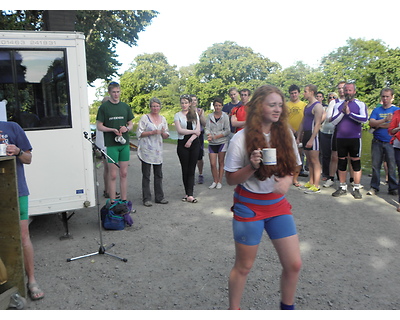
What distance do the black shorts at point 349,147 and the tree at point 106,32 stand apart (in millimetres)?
15272

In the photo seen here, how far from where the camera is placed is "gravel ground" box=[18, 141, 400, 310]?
11.3 feet

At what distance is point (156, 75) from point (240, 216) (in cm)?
8993

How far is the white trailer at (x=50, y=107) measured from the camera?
4797 millimetres

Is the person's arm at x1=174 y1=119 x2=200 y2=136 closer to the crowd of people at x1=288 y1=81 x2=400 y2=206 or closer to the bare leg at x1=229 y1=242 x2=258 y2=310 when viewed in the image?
the crowd of people at x1=288 y1=81 x2=400 y2=206

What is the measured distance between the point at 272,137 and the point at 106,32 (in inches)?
834

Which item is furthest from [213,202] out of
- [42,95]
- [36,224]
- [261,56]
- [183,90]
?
[183,90]

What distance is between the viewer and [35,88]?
4.94 m

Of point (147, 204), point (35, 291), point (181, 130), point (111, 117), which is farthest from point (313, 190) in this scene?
point (35, 291)

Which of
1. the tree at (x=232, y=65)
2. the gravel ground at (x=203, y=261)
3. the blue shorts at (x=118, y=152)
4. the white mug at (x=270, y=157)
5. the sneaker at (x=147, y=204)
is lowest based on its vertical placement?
the gravel ground at (x=203, y=261)

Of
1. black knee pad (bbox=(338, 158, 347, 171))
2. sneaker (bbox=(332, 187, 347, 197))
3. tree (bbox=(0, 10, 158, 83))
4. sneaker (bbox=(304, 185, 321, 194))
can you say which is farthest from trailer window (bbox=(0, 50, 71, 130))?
tree (bbox=(0, 10, 158, 83))

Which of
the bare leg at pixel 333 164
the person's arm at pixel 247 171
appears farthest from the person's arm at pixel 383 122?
the person's arm at pixel 247 171

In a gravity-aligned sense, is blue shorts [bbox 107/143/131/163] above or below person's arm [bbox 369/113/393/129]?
below

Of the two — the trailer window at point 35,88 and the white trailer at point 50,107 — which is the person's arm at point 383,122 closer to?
the white trailer at point 50,107

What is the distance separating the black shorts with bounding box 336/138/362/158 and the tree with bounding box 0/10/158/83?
15.3 m
